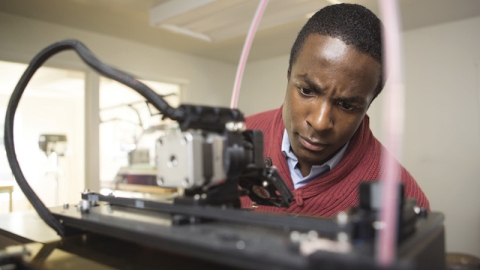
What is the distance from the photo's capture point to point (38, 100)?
19.8 ft

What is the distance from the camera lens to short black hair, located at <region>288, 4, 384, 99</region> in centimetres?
77

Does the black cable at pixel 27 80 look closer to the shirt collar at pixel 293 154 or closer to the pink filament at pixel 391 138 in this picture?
the pink filament at pixel 391 138

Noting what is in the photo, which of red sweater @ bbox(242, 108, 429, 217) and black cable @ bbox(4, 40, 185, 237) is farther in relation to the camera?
red sweater @ bbox(242, 108, 429, 217)

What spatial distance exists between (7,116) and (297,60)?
0.62m

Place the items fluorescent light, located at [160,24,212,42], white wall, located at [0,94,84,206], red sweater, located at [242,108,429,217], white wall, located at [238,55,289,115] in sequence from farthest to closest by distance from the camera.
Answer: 1. white wall, located at [0,94,84,206]
2. white wall, located at [238,55,289,115]
3. fluorescent light, located at [160,24,212,42]
4. red sweater, located at [242,108,429,217]

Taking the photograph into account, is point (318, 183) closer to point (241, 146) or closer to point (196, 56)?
point (241, 146)

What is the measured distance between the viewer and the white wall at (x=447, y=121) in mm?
2877

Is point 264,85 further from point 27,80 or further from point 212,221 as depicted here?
point 212,221

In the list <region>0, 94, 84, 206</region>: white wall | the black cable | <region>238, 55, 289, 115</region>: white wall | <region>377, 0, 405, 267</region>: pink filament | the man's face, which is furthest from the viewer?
<region>0, 94, 84, 206</region>: white wall

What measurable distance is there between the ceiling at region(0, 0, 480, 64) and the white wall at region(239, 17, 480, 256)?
0.18 meters

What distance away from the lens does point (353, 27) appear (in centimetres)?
79

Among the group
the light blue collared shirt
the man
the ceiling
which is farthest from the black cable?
the ceiling

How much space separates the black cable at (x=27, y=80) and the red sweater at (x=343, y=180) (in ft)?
1.42

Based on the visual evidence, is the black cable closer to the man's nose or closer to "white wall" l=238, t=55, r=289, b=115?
the man's nose
